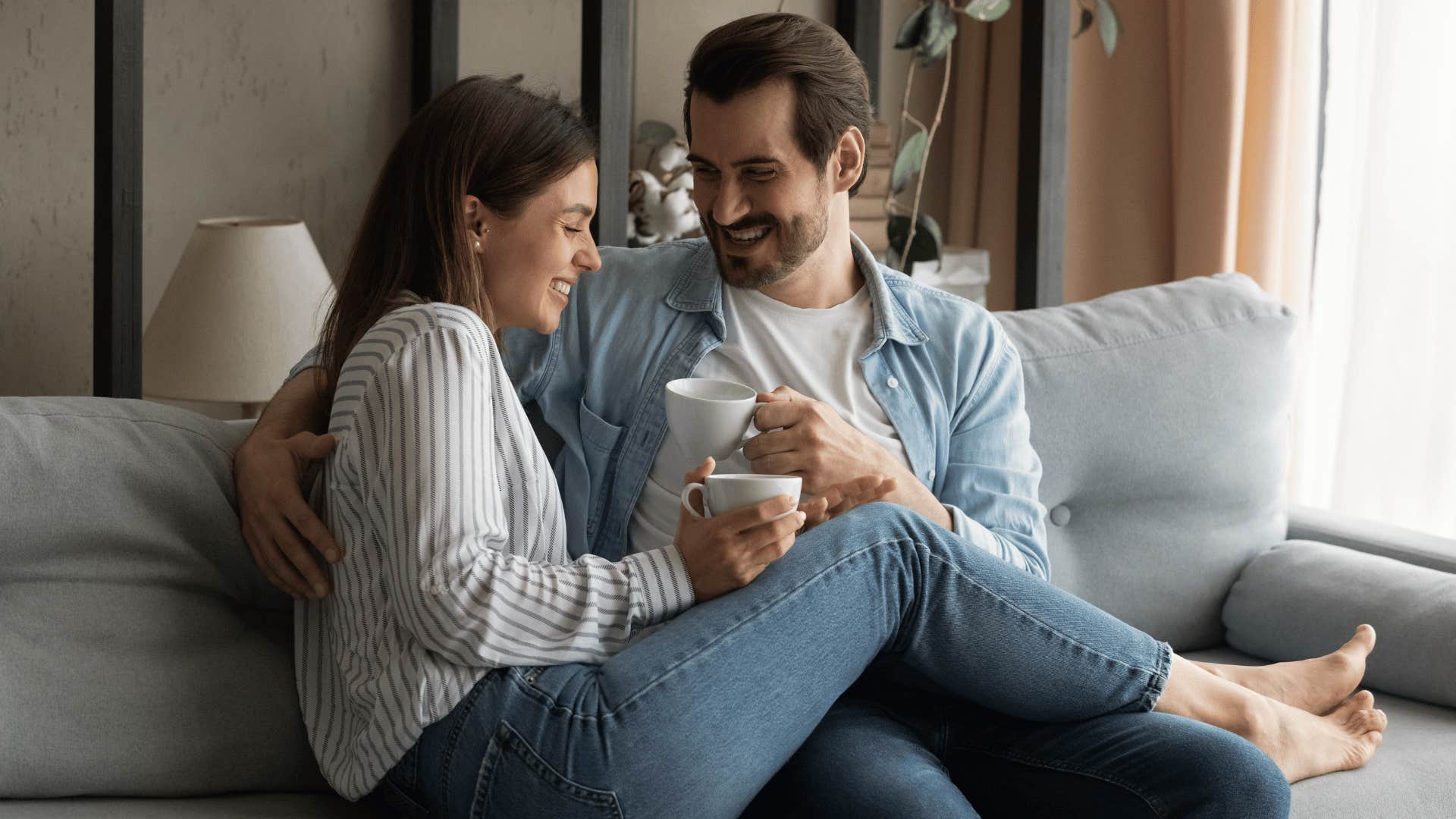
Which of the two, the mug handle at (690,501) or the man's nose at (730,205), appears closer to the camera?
the mug handle at (690,501)

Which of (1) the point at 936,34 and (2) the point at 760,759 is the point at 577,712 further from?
(1) the point at 936,34

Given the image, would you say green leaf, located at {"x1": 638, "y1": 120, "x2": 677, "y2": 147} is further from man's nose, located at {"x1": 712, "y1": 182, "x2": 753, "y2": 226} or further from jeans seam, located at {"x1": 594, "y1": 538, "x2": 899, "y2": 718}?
jeans seam, located at {"x1": 594, "y1": 538, "x2": 899, "y2": 718}

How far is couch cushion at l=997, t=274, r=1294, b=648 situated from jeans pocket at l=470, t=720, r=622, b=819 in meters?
0.94

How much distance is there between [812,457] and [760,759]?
35cm

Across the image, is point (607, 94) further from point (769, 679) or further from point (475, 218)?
point (769, 679)

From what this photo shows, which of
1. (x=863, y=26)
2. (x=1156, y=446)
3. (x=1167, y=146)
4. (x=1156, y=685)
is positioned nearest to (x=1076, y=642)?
(x=1156, y=685)

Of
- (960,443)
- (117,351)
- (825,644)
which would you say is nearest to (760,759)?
(825,644)

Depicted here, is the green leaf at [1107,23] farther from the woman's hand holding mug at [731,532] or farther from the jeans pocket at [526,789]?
the jeans pocket at [526,789]

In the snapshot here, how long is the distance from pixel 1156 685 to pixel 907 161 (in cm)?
138

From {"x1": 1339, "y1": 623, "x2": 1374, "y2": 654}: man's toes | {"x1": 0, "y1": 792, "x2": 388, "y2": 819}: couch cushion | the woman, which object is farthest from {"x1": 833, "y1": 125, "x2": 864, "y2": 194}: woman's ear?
{"x1": 0, "y1": 792, "x2": 388, "y2": 819}: couch cushion

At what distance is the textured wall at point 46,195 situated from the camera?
221cm

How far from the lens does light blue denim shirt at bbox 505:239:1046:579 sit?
172 cm

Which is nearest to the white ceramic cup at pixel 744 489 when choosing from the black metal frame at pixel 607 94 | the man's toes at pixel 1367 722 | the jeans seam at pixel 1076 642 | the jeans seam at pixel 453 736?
the jeans seam at pixel 1076 642

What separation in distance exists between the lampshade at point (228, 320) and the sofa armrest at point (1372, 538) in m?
1.54
